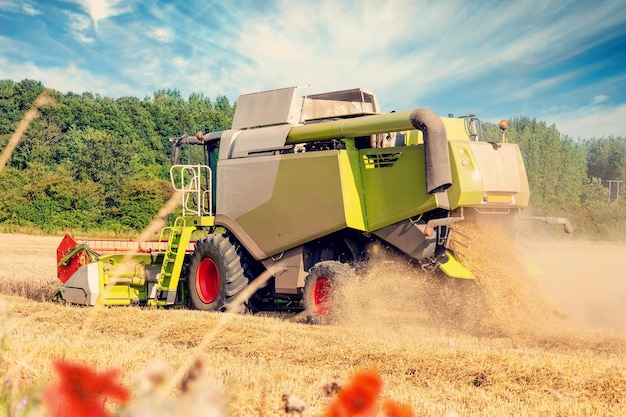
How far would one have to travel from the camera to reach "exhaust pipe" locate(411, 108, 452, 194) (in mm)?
7293

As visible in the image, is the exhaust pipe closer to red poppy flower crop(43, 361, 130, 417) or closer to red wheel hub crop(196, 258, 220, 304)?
red wheel hub crop(196, 258, 220, 304)

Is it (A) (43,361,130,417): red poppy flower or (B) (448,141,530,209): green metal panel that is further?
(B) (448,141,530,209): green metal panel

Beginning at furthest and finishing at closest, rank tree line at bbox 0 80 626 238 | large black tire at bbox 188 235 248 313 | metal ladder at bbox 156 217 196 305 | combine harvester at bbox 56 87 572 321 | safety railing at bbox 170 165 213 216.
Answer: tree line at bbox 0 80 626 238 < safety railing at bbox 170 165 213 216 < metal ladder at bbox 156 217 196 305 < large black tire at bbox 188 235 248 313 < combine harvester at bbox 56 87 572 321

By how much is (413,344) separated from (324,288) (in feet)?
7.23

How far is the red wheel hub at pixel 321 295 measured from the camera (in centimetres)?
819

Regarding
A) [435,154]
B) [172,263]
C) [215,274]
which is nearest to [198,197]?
[172,263]

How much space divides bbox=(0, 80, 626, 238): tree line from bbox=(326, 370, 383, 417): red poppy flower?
19242mm

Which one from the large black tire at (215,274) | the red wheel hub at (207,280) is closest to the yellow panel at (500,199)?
the large black tire at (215,274)

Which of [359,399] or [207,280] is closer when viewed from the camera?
[359,399]

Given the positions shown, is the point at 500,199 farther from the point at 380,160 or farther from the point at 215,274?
the point at 215,274

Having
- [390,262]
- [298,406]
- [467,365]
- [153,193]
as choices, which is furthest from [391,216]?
[153,193]

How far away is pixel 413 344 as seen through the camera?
6246 millimetres

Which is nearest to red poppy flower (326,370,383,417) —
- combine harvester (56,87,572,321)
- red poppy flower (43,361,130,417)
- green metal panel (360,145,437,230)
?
red poppy flower (43,361,130,417)

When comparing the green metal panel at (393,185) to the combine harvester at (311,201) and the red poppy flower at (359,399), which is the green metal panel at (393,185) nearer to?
the combine harvester at (311,201)
